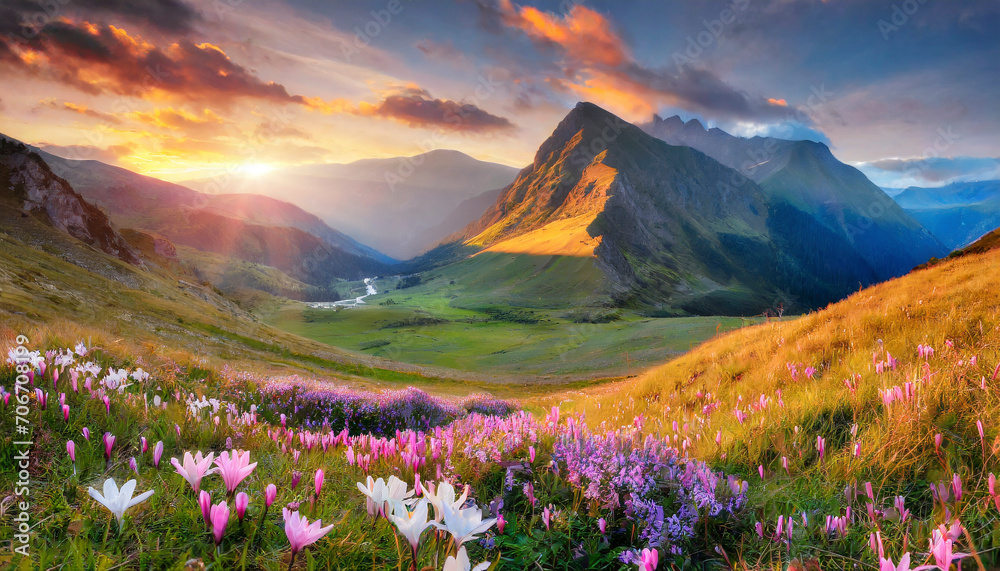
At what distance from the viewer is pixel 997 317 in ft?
20.4

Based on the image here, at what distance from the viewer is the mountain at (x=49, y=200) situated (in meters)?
56.9

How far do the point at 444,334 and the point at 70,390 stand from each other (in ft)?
422

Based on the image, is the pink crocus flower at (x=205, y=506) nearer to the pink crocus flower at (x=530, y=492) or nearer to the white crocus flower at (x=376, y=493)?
the white crocus flower at (x=376, y=493)

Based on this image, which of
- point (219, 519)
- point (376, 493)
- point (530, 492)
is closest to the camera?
point (219, 519)

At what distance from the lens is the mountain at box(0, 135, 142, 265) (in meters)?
56.9

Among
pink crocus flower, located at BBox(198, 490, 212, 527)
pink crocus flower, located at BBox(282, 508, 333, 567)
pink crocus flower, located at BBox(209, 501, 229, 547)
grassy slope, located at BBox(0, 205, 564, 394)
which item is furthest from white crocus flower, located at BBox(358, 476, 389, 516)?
grassy slope, located at BBox(0, 205, 564, 394)

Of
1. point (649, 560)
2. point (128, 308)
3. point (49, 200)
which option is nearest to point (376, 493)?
point (649, 560)

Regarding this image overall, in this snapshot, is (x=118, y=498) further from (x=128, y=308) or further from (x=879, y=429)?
(x=128, y=308)

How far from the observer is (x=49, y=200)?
203 ft

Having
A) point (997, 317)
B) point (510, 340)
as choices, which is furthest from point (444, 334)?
point (997, 317)

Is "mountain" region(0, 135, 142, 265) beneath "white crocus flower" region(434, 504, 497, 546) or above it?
above

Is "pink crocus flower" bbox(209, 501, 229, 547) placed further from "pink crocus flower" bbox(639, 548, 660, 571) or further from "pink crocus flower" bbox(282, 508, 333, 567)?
"pink crocus flower" bbox(639, 548, 660, 571)

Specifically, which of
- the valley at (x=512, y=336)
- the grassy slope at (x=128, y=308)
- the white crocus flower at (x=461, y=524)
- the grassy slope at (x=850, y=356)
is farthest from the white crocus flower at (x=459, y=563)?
the grassy slope at (x=128, y=308)

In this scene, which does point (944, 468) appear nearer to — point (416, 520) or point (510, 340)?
point (416, 520)
